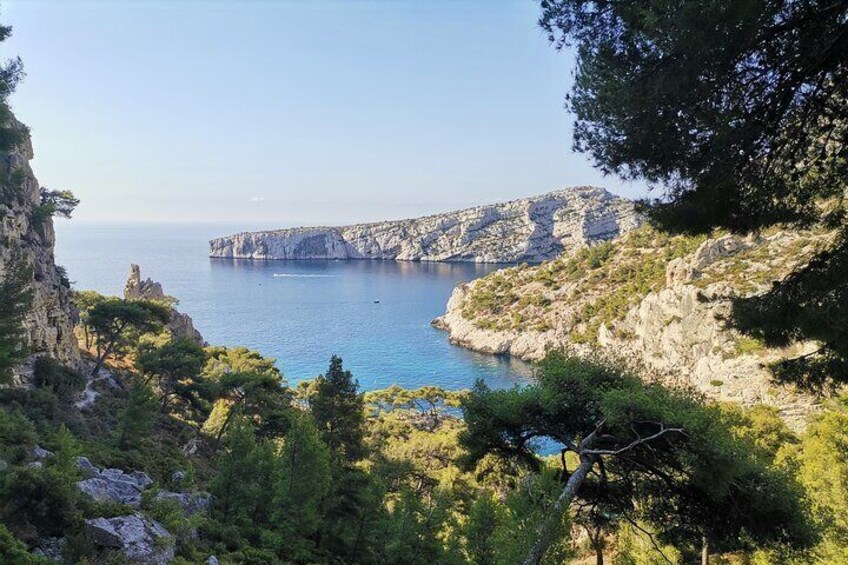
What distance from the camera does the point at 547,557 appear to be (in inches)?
278

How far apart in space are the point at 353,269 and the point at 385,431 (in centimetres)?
12543

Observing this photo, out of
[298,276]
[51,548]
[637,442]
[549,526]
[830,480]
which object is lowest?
[298,276]

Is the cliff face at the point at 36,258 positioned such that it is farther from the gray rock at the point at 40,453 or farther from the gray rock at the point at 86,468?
the gray rock at the point at 86,468

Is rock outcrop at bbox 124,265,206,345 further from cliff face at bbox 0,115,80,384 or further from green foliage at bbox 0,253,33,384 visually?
green foliage at bbox 0,253,33,384

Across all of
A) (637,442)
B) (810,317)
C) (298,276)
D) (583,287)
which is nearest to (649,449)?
(637,442)

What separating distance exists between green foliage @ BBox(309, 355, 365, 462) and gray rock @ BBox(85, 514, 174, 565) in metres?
8.48

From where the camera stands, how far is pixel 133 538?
8.17 meters

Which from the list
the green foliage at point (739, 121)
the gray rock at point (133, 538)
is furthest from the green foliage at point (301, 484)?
the green foliage at point (739, 121)

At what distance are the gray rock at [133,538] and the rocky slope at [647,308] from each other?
18.8 m

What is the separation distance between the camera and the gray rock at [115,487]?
10.3 m

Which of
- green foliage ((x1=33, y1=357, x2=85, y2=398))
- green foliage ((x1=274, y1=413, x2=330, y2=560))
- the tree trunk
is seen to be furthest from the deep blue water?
the tree trunk

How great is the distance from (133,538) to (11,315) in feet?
36.3

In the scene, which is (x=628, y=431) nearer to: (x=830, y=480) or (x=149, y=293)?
(x=830, y=480)

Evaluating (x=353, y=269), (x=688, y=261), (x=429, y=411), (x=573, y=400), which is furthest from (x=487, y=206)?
(x=573, y=400)
